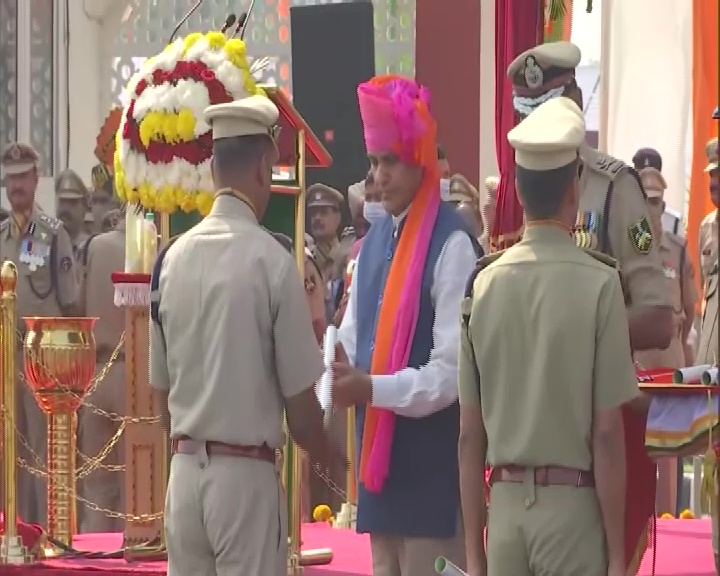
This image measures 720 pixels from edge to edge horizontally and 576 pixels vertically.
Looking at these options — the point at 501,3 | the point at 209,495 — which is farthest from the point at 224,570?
the point at 501,3

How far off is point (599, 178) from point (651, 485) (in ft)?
3.01

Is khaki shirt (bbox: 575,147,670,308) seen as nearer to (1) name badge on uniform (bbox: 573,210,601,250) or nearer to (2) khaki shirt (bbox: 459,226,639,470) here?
(1) name badge on uniform (bbox: 573,210,601,250)

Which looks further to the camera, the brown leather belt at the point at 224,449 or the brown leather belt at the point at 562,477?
the brown leather belt at the point at 224,449

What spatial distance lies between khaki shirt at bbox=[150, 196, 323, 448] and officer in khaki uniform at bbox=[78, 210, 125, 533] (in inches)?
191

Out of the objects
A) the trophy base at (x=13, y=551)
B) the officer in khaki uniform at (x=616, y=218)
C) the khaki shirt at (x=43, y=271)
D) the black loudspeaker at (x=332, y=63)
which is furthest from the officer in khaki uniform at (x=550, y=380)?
the black loudspeaker at (x=332, y=63)

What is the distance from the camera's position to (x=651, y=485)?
4.80m

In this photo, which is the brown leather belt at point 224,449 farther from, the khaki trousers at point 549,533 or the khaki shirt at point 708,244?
the khaki shirt at point 708,244

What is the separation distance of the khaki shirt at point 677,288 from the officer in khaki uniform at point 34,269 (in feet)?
10.6

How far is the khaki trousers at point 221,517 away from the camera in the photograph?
4.69 m

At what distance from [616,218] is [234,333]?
1.19 m

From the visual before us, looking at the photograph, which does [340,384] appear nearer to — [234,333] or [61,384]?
[234,333]

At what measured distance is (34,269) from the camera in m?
9.97

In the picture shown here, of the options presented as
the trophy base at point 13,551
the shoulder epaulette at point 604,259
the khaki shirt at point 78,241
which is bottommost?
the trophy base at point 13,551

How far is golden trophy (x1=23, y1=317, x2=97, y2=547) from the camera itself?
25.4ft
